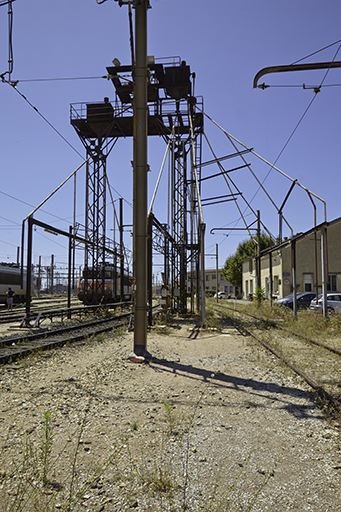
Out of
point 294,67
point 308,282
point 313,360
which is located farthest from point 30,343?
point 308,282

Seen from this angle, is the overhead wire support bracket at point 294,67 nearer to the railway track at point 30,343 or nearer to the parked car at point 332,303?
the railway track at point 30,343

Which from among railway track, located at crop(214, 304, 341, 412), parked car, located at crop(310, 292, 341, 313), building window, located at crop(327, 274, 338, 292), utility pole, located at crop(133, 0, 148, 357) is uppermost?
utility pole, located at crop(133, 0, 148, 357)

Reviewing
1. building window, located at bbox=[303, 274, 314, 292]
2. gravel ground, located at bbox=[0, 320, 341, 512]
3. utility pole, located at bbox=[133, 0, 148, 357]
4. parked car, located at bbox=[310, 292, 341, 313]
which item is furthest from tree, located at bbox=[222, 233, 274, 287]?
gravel ground, located at bbox=[0, 320, 341, 512]

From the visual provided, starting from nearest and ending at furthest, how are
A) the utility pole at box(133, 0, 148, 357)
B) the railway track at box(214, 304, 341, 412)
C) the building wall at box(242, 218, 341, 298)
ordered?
the railway track at box(214, 304, 341, 412) → the utility pole at box(133, 0, 148, 357) → the building wall at box(242, 218, 341, 298)

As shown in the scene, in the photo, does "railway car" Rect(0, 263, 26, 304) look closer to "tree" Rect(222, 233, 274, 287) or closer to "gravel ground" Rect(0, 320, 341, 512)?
"gravel ground" Rect(0, 320, 341, 512)

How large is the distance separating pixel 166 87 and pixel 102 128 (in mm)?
4878

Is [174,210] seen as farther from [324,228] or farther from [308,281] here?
[308,281]

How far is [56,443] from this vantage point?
13.2ft

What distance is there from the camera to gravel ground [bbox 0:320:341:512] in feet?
10.2

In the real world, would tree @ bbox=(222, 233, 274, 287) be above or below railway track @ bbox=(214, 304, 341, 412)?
above

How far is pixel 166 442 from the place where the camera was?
4.11 metres

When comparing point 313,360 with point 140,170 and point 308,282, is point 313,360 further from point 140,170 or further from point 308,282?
point 308,282

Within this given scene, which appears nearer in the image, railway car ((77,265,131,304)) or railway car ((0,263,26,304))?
railway car ((77,265,131,304))

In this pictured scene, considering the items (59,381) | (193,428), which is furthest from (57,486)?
(59,381)
